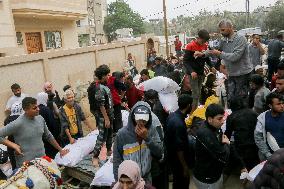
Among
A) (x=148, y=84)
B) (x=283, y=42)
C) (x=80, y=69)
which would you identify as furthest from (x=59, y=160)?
(x=283, y=42)

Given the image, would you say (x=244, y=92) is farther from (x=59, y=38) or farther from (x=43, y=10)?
(x=59, y=38)

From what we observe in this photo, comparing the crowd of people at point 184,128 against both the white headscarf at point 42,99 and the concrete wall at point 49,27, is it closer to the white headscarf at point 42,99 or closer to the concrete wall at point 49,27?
the white headscarf at point 42,99

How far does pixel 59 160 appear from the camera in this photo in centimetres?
538

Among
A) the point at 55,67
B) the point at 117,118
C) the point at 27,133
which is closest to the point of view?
the point at 27,133

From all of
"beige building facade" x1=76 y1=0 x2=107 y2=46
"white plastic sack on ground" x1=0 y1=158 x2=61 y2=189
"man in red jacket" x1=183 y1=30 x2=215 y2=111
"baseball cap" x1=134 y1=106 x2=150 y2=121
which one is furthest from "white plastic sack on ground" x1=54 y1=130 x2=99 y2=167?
"beige building facade" x1=76 y1=0 x2=107 y2=46

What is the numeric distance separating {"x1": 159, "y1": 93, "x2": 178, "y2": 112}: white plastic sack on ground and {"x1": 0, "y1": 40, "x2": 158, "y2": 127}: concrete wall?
378cm

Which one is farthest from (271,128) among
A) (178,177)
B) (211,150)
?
(178,177)

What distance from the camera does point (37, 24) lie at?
14.7m

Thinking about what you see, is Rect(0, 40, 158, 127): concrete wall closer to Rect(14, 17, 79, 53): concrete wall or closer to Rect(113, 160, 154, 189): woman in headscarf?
Rect(14, 17, 79, 53): concrete wall

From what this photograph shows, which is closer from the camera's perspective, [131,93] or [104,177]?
[104,177]

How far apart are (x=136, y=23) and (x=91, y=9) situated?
486 inches

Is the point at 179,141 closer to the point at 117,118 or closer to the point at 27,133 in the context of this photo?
the point at 27,133

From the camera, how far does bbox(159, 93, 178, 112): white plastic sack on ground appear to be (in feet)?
18.7

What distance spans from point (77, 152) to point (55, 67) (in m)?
4.52
